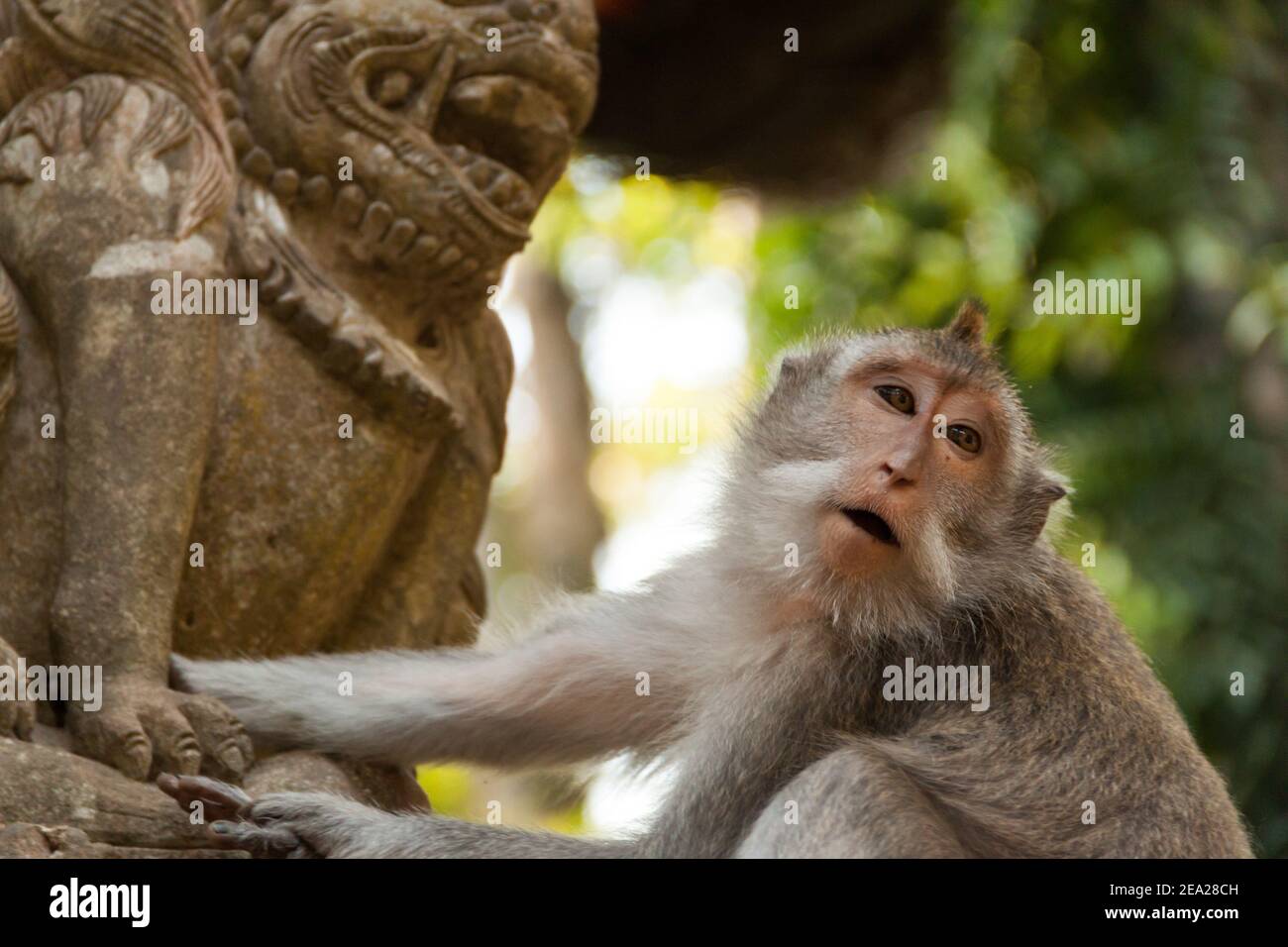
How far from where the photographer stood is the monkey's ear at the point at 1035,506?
3961 mm

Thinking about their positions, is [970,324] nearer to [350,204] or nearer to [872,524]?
[872,524]

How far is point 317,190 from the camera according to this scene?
3963 millimetres

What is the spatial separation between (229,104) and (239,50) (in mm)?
141

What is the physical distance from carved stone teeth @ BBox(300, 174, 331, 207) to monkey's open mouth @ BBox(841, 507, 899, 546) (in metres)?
1.51

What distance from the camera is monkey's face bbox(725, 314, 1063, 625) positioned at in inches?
145

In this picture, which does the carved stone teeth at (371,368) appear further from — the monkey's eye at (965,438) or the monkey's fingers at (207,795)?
the monkey's eye at (965,438)

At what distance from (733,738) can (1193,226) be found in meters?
4.94

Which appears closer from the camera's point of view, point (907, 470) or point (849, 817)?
point (849, 817)

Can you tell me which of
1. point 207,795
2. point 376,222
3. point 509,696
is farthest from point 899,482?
point 207,795

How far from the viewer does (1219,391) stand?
25.8 feet

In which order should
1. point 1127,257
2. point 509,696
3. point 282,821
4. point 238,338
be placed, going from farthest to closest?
point 1127,257
point 509,696
point 238,338
point 282,821

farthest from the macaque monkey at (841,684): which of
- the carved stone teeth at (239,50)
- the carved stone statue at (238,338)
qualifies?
the carved stone teeth at (239,50)
